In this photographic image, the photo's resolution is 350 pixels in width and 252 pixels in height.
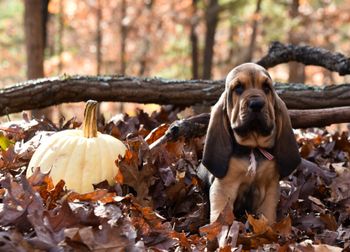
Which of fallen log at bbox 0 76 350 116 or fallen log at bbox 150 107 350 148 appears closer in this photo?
fallen log at bbox 150 107 350 148

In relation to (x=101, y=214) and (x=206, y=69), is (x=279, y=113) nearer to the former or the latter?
(x=101, y=214)

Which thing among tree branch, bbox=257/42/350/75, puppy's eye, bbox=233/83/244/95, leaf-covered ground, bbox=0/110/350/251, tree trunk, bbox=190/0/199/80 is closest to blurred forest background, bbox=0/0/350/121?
tree trunk, bbox=190/0/199/80

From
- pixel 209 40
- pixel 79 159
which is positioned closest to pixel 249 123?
pixel 79 159

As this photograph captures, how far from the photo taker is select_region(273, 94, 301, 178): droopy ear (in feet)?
13.3

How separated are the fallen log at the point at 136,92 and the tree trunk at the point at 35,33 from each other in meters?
2.10

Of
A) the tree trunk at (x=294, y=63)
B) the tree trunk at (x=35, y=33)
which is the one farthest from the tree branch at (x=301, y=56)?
the tree trunk at (x=294, y=63)

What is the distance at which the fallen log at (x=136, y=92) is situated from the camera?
6.53 metres

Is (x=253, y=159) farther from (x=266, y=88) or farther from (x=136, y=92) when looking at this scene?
(x=136, y=92)

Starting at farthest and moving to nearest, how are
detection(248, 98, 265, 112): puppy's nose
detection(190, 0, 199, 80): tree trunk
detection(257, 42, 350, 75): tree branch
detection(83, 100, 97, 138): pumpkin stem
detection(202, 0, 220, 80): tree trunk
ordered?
detection(190, 0, 199, 80): tree trunk < detection(202, 0, 220, 80): tree trunk < detection(257, 42, 350, 75): tree branch < detection(83, 100, 97, 138): pumpkin stem < detection(248, 98, 265, 112): puppy's nose

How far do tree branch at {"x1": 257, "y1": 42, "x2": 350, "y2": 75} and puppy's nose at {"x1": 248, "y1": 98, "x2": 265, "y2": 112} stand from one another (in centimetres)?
364

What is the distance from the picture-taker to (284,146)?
13.4 feet

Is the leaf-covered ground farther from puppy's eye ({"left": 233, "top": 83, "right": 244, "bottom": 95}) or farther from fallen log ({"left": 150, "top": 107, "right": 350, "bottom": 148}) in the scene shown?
puppy's eye ({"left": 233, "top": 83, "right": 244, "bottom": 95})

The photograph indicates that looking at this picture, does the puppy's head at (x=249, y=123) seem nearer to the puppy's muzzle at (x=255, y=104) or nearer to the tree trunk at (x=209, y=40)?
the puppy's muzzle at (x=255, y=104)

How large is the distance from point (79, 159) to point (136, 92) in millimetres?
2346
